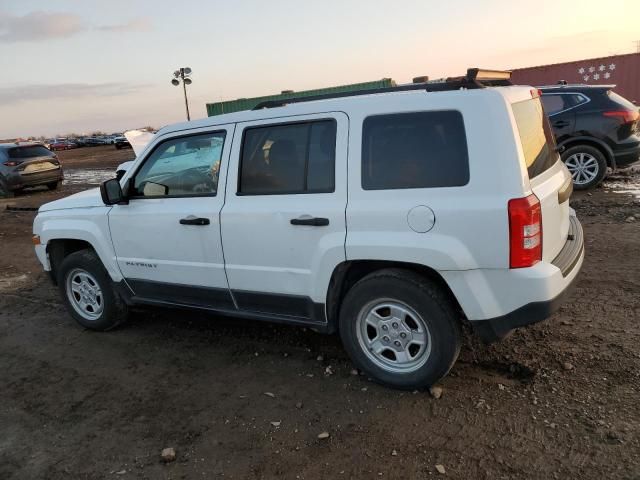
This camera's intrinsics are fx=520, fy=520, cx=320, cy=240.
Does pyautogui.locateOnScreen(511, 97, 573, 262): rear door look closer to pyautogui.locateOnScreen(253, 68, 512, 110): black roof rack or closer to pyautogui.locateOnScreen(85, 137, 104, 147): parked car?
pyautogui.locateOnScreen(253, 68, 512, 110): black roof rack

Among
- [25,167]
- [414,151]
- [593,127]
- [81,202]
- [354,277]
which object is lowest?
[354,277]

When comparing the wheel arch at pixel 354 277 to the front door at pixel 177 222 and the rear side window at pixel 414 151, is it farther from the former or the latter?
the front door at pixel 177 222

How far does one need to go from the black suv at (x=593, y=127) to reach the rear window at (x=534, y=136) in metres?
5.75

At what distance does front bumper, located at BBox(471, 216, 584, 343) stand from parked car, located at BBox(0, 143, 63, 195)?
16.3 meters

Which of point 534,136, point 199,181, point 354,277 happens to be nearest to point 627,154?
point 534,136

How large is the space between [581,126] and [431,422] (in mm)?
7580

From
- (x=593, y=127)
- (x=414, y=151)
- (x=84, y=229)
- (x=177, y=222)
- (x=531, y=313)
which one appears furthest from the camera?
(x=593, y=127)

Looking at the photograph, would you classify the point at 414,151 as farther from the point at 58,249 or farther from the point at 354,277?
the point at 58,249

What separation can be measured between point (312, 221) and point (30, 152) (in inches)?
628

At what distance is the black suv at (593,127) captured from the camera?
28.9 feet

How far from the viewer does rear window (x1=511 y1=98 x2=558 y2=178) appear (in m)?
3.07

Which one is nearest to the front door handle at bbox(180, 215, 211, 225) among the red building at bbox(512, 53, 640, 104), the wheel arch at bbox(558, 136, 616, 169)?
the wheel arch at bbox(558, 136, 616, 169)

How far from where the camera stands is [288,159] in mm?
3598

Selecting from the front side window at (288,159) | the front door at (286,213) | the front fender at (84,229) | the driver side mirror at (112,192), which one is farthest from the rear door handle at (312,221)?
the front fender at (84,229)
